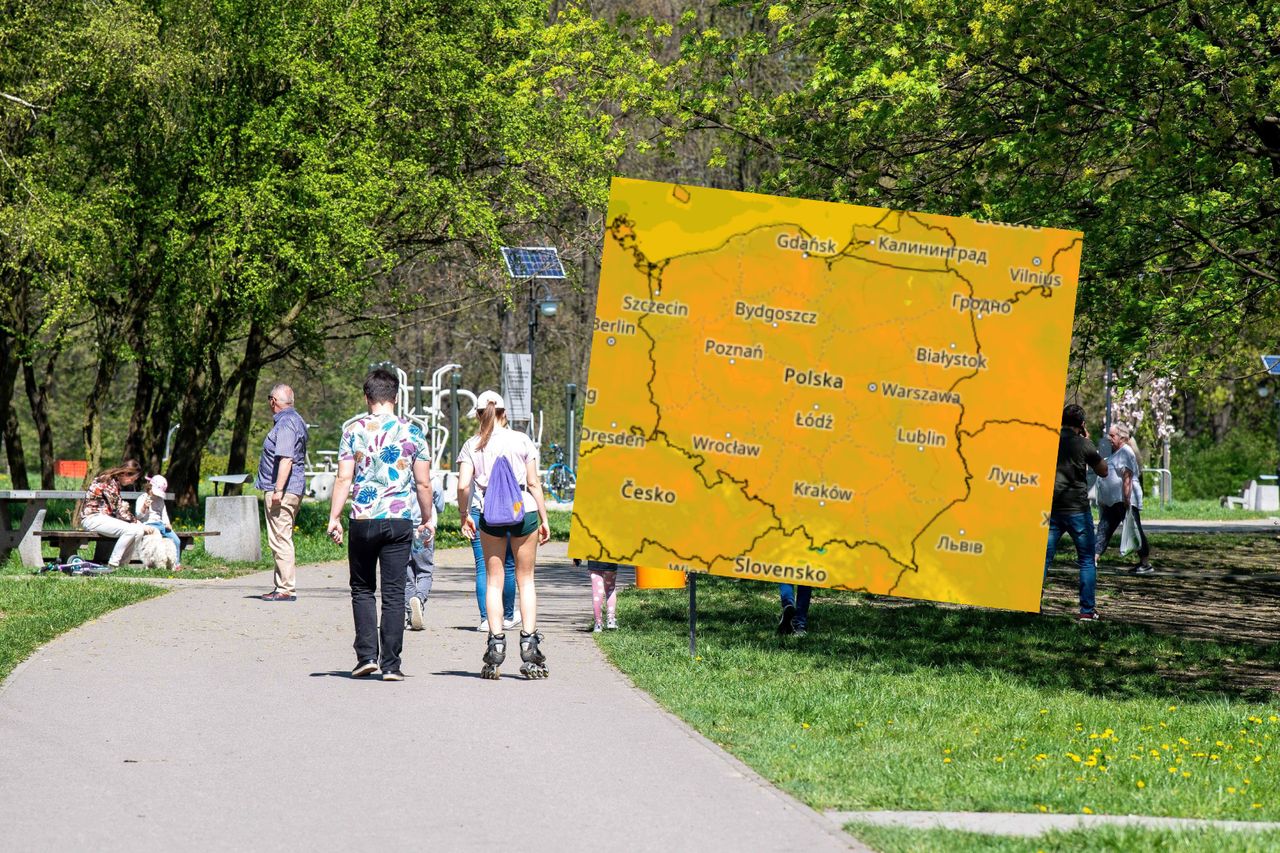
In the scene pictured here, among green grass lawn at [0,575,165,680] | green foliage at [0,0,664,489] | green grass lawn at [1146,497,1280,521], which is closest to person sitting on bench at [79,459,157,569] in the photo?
green grass lawn at [0,575,165,680]

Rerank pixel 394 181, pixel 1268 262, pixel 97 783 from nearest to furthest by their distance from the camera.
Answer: pixel 97 783 → pixel 1268 262 → pixel 394 181

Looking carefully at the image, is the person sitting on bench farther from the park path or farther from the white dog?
the park path

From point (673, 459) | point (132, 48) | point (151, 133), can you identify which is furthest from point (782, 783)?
point (151, 133)

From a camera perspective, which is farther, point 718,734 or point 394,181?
point 394,181

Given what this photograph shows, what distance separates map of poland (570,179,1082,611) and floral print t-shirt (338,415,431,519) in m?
1.11

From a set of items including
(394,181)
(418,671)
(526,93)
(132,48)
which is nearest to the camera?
(418,671)

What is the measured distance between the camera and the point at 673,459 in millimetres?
11102

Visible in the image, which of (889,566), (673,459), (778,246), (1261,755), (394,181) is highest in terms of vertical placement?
(394,181)

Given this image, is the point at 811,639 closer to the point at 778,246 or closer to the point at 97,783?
the point at 778,246

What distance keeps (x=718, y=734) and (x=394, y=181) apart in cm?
1768

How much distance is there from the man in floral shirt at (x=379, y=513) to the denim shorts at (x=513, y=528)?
48 centimetres

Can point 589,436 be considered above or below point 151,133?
below

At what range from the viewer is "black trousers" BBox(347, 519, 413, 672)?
36.3 feet

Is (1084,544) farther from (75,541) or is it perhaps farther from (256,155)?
(256,155)
